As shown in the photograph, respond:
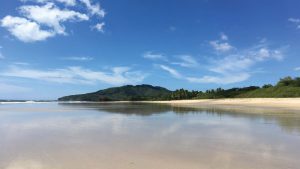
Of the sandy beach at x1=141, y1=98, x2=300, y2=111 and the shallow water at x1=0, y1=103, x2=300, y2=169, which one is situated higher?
the sandy beach at x1=141, y1=98, x2=300, y2=111

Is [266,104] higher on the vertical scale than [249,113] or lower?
higher

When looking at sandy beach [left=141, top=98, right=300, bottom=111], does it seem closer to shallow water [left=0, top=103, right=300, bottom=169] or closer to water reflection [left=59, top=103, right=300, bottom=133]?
water reflection [left=59, top=103, right=300, bottom=133]

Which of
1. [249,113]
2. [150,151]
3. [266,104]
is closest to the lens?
[150,151]

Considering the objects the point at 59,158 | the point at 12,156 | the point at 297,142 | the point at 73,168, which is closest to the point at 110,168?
the point at 73,168

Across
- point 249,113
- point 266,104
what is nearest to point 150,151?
point 249,113

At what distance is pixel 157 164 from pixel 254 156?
304 cm

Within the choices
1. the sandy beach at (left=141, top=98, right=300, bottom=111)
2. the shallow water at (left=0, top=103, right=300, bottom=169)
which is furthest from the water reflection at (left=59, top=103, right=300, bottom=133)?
the shallow water at (left=0, top=103, right=300, bottom=169)

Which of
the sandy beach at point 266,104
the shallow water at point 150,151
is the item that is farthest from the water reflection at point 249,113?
the shallow water at point 150,151

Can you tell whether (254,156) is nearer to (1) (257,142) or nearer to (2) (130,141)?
(1) (257,142)

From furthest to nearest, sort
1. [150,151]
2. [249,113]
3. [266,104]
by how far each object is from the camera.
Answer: [266,104] → [249,113] → [150,151]

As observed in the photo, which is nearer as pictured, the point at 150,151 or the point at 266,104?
the point at 150,151

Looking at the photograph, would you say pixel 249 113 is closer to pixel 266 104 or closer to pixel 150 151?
pixel 150 151

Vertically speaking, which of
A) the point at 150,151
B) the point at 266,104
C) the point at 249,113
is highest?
the point at 266,104

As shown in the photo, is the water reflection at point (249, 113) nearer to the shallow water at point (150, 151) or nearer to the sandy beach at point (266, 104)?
the sandy beach at point (266, 104)
